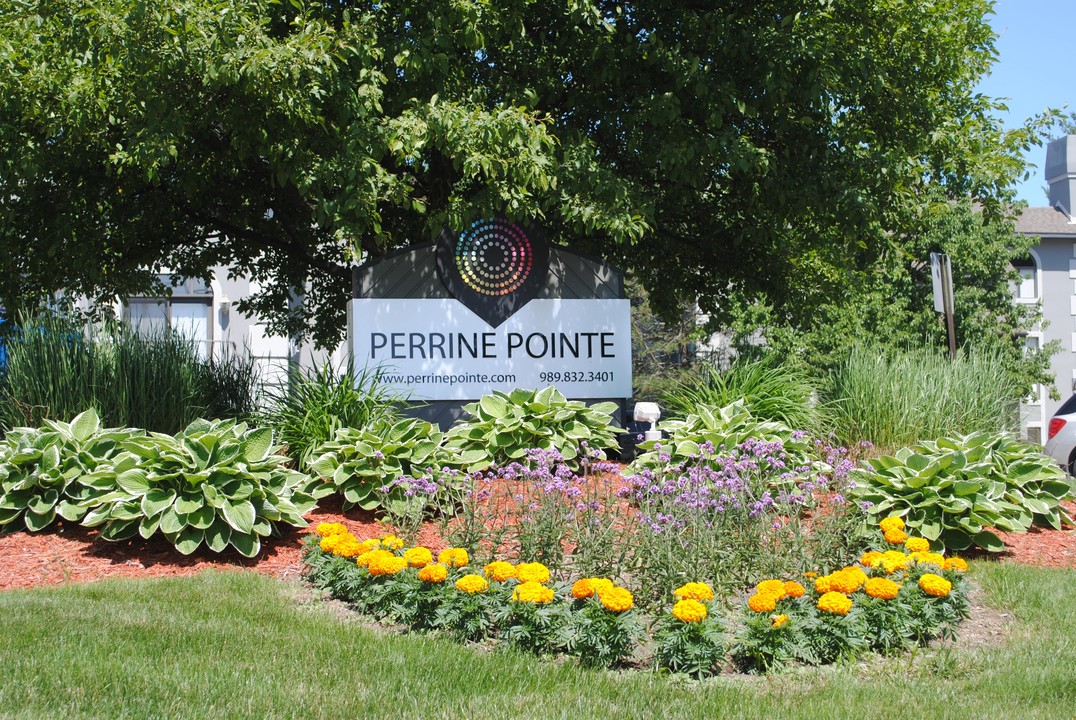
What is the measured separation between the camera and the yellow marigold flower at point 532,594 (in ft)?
16.0

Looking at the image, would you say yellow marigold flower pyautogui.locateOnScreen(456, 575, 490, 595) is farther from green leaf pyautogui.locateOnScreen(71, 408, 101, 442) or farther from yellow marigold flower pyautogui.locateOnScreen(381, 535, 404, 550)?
green leaf pyautogui.locateOnScreen(71, 408, 101, 442)

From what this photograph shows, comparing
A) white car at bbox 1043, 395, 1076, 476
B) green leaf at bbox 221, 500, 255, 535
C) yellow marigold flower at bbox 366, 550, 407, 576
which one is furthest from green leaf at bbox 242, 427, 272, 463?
white car at bbox 1043, 395, 1076, 476

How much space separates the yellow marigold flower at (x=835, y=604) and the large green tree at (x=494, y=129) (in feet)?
17.6

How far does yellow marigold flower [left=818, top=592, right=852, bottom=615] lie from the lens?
15.9 feet

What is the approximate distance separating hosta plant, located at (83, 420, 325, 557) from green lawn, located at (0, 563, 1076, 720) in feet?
3.71

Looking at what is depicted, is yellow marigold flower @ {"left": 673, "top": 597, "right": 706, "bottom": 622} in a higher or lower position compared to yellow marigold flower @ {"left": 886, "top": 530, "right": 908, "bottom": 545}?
lower

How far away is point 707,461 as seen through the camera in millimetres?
7484

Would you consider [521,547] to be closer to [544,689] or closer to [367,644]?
[367,644]

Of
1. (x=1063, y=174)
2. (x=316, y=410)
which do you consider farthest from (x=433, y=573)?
(x=1063, y=174)

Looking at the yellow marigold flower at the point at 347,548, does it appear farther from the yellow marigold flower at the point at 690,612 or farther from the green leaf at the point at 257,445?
the yellow marigold flower at the point at 690,612

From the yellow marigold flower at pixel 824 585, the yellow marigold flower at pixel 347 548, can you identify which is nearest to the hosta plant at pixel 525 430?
the yellow marigold flower at pixel 347 548

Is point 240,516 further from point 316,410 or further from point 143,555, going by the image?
point 316,410

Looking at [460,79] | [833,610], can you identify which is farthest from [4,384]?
[833,610]

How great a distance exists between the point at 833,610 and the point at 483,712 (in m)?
1.81
